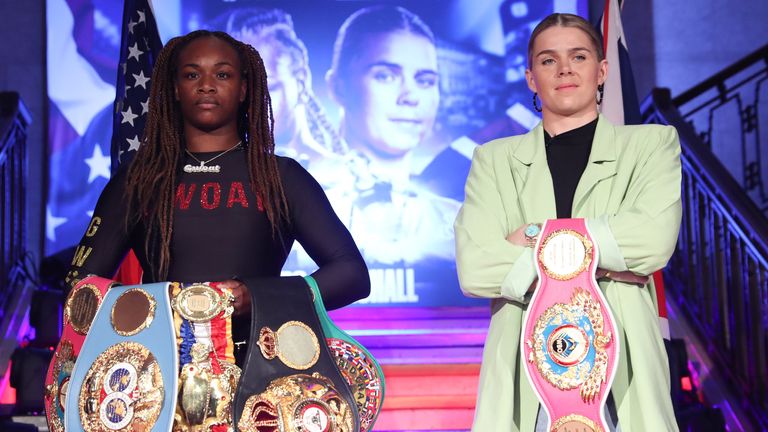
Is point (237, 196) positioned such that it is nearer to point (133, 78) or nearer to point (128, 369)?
point (128, 369)

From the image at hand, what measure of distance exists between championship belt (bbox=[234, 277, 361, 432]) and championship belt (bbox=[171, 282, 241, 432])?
6 cm

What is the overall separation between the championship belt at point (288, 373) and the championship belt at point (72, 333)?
0.40m

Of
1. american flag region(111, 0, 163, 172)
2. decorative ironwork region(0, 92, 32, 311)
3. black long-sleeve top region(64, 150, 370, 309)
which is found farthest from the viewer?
decorative ironwork region(0, 92, 32, 311)

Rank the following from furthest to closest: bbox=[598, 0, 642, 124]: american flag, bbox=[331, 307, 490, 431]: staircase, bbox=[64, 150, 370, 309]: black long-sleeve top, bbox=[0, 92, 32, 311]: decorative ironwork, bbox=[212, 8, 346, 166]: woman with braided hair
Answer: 1. bbox=[212, 8, 346, 166]: woman with braided hair
2. bbox=[0, 92, 32, 311]: decorative ironwork
3. bbox=[598, 0, 642, 124]: american flag
4. bbox=[331, 307, 490, 431]: staircase
5. bbox=[64, 150, 370, 309]: black long-sleeve top

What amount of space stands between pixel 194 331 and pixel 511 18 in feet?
20.4

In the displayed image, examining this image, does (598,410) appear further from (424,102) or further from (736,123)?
(736,123)

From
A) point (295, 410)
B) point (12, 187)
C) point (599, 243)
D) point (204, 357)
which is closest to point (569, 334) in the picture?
point (599, 243)

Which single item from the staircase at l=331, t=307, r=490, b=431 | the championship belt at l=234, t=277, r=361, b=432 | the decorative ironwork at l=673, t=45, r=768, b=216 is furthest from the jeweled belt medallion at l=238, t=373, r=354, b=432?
the decorative ironwork at l=673, t=45, r=768, b=216

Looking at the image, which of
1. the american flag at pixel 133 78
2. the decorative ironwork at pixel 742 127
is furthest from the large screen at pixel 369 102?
the american flag at pixel 133 78

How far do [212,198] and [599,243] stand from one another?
106cm

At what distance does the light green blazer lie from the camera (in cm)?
251

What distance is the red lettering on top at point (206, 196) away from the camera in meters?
2.81

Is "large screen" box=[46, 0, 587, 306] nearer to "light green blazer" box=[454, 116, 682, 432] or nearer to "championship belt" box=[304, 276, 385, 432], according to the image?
"light green blazer" box=[454, 116, 682, 432]

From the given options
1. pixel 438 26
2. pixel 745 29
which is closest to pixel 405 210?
pixel 438 26
